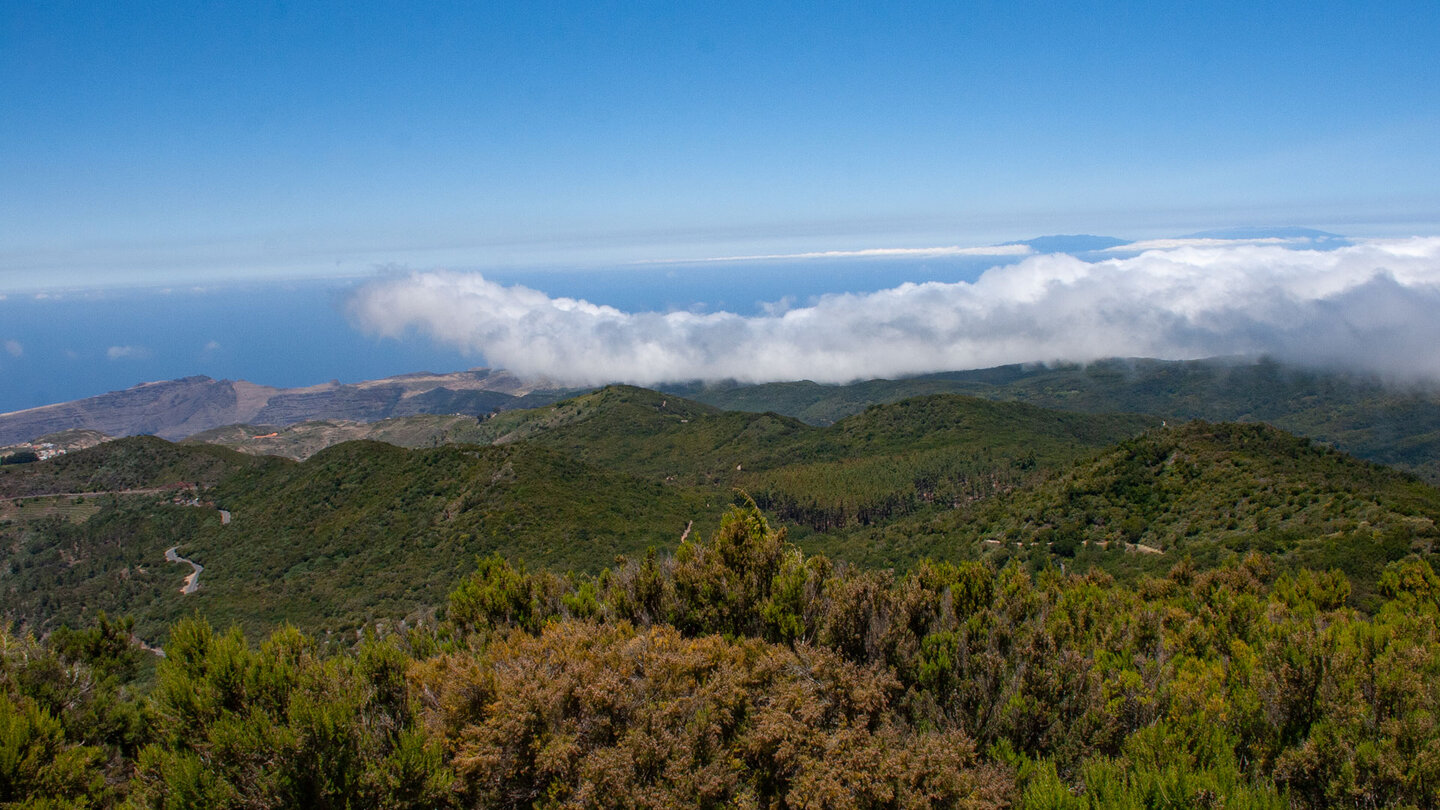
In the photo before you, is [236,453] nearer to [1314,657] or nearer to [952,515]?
[952,515]

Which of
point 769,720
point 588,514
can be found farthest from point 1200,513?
point 588,514

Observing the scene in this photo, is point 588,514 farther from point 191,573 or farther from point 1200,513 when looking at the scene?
point 1200,513

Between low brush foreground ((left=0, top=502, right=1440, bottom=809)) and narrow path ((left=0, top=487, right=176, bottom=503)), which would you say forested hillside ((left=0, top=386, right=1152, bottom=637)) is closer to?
narrow path ((left=0, top=487, right=176, bottom=503))

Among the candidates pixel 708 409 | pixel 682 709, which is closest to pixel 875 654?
pixel 682 709

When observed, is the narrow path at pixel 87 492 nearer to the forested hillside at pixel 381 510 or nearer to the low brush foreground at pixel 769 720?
the forested hillside at pixel 381 510

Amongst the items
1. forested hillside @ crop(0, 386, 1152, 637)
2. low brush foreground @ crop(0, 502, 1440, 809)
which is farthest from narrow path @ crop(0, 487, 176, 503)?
low brush foreground @ crop(0, 502, 1440, 809)
